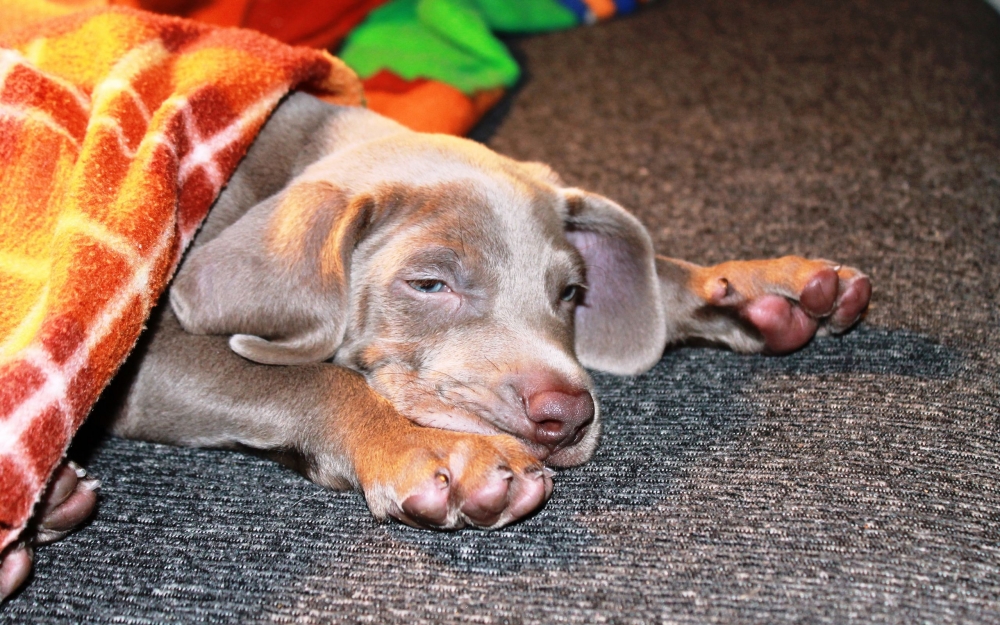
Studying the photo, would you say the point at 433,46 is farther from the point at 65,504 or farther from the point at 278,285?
the point at 65,504

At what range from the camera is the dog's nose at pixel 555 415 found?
202 cm

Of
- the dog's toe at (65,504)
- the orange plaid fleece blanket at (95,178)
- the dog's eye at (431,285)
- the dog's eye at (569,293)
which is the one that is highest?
the orange plaid fleece blanket at (95,178)

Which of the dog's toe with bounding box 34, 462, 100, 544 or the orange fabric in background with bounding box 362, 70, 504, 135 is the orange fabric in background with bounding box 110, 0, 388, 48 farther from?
the dog's toe with bounding box 34, 462, 100, 544

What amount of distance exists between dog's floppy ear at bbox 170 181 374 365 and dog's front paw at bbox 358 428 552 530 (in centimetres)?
42

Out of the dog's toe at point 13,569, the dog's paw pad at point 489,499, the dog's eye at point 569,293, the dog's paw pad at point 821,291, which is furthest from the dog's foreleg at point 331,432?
the dog's paw pad at point 821,291

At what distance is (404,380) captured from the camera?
7.38ft

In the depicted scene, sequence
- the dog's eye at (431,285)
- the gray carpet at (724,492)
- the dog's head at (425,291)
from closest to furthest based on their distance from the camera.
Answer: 1. the gray carpet at (724,492)
2. the dog's head at (425,291)
3. the dog's eye at (431,285)

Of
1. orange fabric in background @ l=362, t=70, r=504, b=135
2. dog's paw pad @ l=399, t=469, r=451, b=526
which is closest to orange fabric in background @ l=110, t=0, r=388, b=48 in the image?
orange fabric in background @ l=362, t=70, r=504, b=135

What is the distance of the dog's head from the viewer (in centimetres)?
212

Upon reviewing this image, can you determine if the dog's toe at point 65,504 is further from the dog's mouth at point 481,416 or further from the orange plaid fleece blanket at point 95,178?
the dog's mouth at point 481,416

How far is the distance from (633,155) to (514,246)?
4.86 ft

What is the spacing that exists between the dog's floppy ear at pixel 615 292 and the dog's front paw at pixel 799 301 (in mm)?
243

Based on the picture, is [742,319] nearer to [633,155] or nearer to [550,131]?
[633,155]

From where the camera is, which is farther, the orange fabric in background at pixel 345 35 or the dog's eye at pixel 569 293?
the orange fabric in background at pixel 345 35
